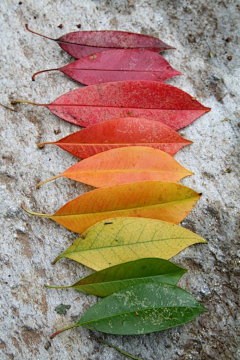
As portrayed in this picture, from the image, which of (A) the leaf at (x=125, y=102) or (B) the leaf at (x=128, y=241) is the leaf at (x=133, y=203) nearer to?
(B) the leaf at (x=128, y=241)

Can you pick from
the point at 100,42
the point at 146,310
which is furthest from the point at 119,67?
the point at 146,310

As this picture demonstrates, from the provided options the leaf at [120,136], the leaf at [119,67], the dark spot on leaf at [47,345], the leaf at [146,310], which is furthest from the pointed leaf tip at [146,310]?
the leaf at [119,67]

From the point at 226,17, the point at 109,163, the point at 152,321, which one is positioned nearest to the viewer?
the point at 152,321

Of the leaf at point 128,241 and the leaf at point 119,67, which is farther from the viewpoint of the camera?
the leaf at point 119,67

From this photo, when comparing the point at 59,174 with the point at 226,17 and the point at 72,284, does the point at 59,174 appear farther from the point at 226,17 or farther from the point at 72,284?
the point at 226,17

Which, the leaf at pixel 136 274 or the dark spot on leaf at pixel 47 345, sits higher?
the leaf at pixel 136 274

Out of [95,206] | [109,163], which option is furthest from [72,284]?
[109,163]

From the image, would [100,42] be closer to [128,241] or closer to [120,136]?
[120,136]
